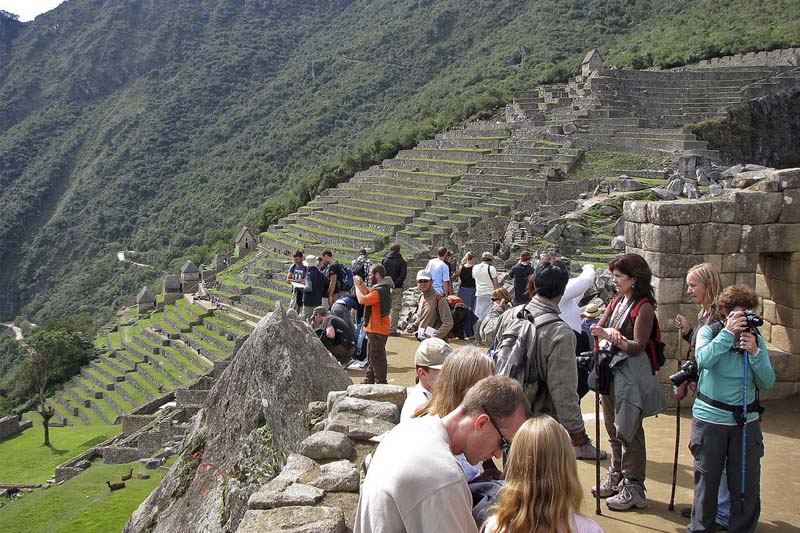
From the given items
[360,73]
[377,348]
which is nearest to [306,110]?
[360,73]

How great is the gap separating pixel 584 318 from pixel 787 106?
33.6 m

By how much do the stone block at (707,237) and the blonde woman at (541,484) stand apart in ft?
13.9

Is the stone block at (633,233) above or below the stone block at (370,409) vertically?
above

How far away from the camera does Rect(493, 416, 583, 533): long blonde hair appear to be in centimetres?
243

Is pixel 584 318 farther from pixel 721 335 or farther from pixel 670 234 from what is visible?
pixel 721 335

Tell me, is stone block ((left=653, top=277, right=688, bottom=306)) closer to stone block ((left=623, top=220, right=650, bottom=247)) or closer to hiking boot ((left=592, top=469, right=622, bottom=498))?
stone block ((left=623, top=220, right=650, bottom=247))

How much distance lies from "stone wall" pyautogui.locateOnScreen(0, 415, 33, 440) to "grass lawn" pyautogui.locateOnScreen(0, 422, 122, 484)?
2.06 ft

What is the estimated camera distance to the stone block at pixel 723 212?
6.21 meters

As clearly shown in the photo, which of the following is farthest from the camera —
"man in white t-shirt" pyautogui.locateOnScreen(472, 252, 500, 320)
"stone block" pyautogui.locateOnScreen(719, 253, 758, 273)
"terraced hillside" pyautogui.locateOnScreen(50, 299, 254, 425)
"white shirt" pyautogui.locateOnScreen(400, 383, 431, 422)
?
"terraced hillside" pyautogui.locateOnScreen(50, 299, 254, 425)

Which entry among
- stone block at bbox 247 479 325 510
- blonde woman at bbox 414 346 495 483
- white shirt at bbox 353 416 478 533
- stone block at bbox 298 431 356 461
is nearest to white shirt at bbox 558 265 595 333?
stone block at bbox 298 431 356 461

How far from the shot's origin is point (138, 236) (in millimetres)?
83750

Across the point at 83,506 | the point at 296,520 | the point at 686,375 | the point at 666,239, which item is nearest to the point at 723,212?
the point at 666,239

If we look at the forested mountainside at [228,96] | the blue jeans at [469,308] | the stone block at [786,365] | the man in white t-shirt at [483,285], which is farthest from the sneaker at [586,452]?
the forested mountainside at [228,96]

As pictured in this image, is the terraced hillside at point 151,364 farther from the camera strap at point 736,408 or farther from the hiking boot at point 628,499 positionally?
the camera strap at point 736,408
